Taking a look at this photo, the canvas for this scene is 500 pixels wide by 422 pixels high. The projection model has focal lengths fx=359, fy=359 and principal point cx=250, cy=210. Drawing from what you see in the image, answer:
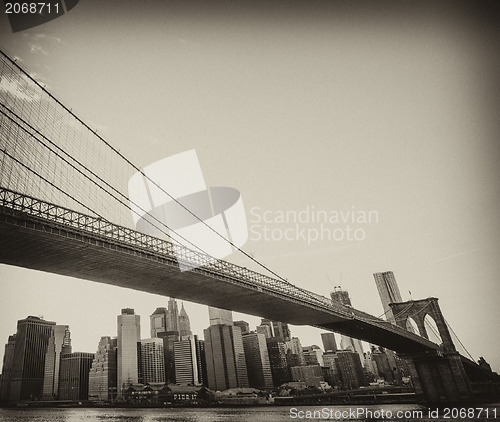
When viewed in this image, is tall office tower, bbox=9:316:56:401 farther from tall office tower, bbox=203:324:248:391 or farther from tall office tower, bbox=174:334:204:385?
tall office tower, bbox=203:324:248:391

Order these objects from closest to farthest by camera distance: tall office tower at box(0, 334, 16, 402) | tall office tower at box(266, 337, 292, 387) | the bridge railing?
the bridge railing
tall office tower at box(0, 334, 16, 402)
tall office tower at box(266, 337, 292, 387)

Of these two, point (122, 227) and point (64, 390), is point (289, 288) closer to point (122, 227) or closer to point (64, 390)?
point (122, 227)

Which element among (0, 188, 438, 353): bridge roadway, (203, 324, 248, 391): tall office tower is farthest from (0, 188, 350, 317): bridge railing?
(203, 324, 248, 391): tall office tower

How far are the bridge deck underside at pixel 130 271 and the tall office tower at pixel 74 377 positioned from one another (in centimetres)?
14432

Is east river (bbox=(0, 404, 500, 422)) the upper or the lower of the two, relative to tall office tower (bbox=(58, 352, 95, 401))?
lower

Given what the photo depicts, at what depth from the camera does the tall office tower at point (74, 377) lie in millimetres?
148675

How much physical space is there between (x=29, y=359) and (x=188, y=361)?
6082 centimetres

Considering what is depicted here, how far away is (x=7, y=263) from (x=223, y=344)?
417ft

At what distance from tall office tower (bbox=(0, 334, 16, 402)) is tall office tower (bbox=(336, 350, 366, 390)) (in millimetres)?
123100

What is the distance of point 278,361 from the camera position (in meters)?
158

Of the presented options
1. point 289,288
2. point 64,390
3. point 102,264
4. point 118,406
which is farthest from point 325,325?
point 64,390

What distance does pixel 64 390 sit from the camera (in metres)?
150

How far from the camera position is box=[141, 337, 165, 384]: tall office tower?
163 m

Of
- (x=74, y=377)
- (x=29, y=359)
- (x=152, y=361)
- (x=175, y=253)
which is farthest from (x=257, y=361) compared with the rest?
(x=175, y=253)
